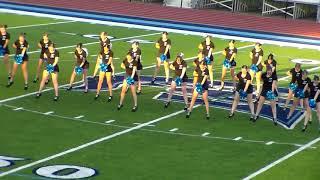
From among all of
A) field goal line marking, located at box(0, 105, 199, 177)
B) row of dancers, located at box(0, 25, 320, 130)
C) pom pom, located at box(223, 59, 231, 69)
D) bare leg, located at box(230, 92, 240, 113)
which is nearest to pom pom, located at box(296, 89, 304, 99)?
row of dancers, located at box(0, 25, 320, 130)

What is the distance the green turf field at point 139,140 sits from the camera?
66.1ft

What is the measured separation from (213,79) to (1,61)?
7685mm

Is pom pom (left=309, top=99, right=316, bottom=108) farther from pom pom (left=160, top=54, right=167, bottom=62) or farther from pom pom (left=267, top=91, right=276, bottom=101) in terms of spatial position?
pom pom (left=160, top=54, right=167, bottom=62)

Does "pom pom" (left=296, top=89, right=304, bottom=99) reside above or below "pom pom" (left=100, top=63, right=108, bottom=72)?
below

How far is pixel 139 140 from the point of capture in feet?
74.4

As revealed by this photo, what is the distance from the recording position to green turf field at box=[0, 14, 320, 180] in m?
20.2

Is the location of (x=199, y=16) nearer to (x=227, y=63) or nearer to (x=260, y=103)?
(x=227, y=63)

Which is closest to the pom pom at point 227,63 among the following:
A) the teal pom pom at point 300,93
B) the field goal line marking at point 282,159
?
the teal pom pom at point 300,93

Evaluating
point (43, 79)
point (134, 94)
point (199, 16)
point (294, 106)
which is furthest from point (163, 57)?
point (199, 16)

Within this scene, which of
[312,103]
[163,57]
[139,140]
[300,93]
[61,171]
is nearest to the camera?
[61,171]

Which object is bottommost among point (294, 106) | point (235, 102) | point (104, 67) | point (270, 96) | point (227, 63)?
point (294, 106)

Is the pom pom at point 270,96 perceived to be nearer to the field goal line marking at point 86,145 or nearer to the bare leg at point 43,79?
the field goal line marking at point 86,145

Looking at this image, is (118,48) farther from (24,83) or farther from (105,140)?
(105,140)

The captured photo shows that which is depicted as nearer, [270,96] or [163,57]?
[270,96]
